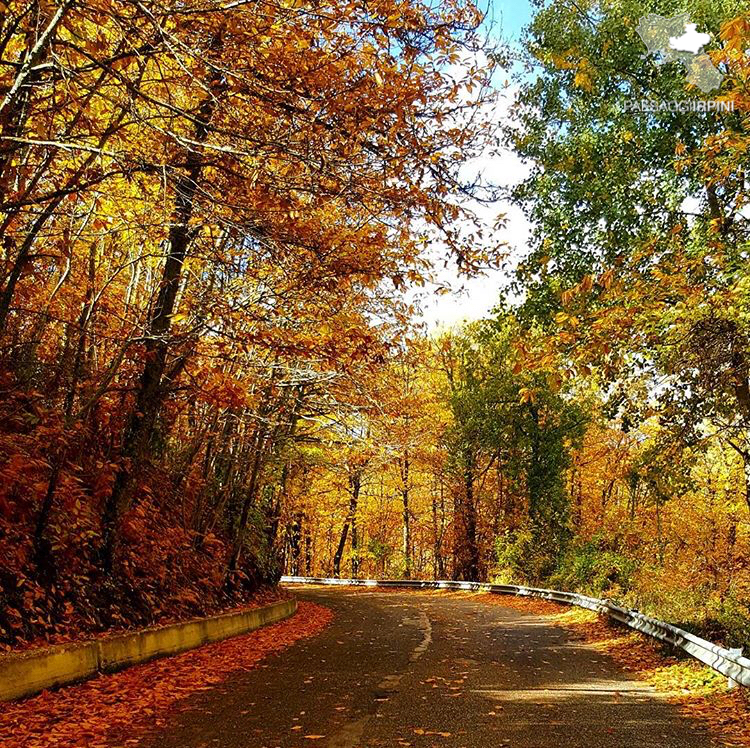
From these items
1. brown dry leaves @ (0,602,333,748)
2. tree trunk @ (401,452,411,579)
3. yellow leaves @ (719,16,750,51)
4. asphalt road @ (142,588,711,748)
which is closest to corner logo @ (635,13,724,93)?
yellow leaves @ (719,16,750,51)

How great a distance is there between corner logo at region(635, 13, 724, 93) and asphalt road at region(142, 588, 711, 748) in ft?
30.7

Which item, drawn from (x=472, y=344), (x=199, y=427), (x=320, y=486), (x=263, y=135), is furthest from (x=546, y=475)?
(x=263, y=135)

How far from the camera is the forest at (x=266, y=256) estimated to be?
6.72 meters

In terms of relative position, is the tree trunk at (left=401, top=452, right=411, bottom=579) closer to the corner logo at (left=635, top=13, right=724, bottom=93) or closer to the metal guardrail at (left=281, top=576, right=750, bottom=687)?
the metal guardrail at (left=281, top=576, right=750, bottom=687)

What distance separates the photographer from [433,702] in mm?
7156

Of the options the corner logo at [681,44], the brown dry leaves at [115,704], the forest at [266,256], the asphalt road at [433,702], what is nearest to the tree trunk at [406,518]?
the forest at [266,256]

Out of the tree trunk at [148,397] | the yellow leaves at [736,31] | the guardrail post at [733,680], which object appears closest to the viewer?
the yellow leaves at [736,31]

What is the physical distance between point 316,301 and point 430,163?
5.02 m

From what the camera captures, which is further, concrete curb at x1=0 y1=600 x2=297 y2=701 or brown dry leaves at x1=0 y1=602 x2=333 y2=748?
concrete curb at x1=0 y1=600 x2=297 y2=701

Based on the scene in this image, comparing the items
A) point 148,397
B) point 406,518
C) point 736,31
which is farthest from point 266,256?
point 406,518

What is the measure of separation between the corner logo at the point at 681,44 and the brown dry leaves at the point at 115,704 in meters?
11.6

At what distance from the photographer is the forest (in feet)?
22.1

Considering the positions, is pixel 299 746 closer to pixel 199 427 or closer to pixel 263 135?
pixel 263 135

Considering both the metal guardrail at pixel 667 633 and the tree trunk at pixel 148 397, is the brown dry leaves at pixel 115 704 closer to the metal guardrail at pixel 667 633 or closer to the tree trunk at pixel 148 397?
the tree trunk at pixel 148 397
